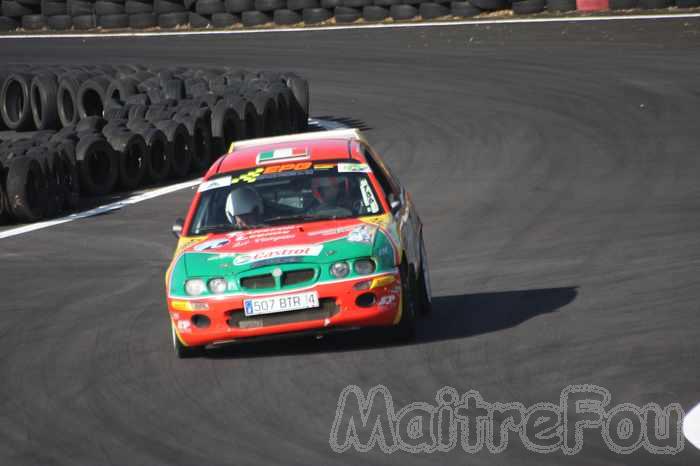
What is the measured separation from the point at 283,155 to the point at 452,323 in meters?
1.78

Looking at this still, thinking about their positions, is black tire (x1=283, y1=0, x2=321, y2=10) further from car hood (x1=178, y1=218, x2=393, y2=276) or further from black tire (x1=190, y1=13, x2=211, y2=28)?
car hood (x1=178, y1=218, x2=393, y2=276)

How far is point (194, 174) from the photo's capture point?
1856 centimetres

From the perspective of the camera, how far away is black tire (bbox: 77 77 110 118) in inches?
886

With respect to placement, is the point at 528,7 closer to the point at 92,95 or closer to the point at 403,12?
the point at 403,12

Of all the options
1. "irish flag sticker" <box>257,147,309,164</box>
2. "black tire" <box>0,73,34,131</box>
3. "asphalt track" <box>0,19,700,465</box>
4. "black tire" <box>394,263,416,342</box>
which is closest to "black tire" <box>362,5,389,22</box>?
"asphalt track" <box>0,19,700,465</box>

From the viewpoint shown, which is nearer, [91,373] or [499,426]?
[499,426]

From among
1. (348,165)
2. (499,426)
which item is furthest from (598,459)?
(348,165)

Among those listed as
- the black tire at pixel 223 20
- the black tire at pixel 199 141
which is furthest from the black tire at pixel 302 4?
the black tire at pixel 199 141

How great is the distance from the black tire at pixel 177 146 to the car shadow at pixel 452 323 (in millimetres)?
8306

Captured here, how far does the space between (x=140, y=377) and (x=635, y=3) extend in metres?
25.2

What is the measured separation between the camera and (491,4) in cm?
3347

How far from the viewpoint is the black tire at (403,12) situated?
3403 cm

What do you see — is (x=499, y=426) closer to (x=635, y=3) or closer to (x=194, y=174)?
(x=194, y=174)

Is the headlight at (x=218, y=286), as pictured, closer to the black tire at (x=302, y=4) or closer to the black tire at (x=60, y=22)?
the black tire at (x=302, y=4)
